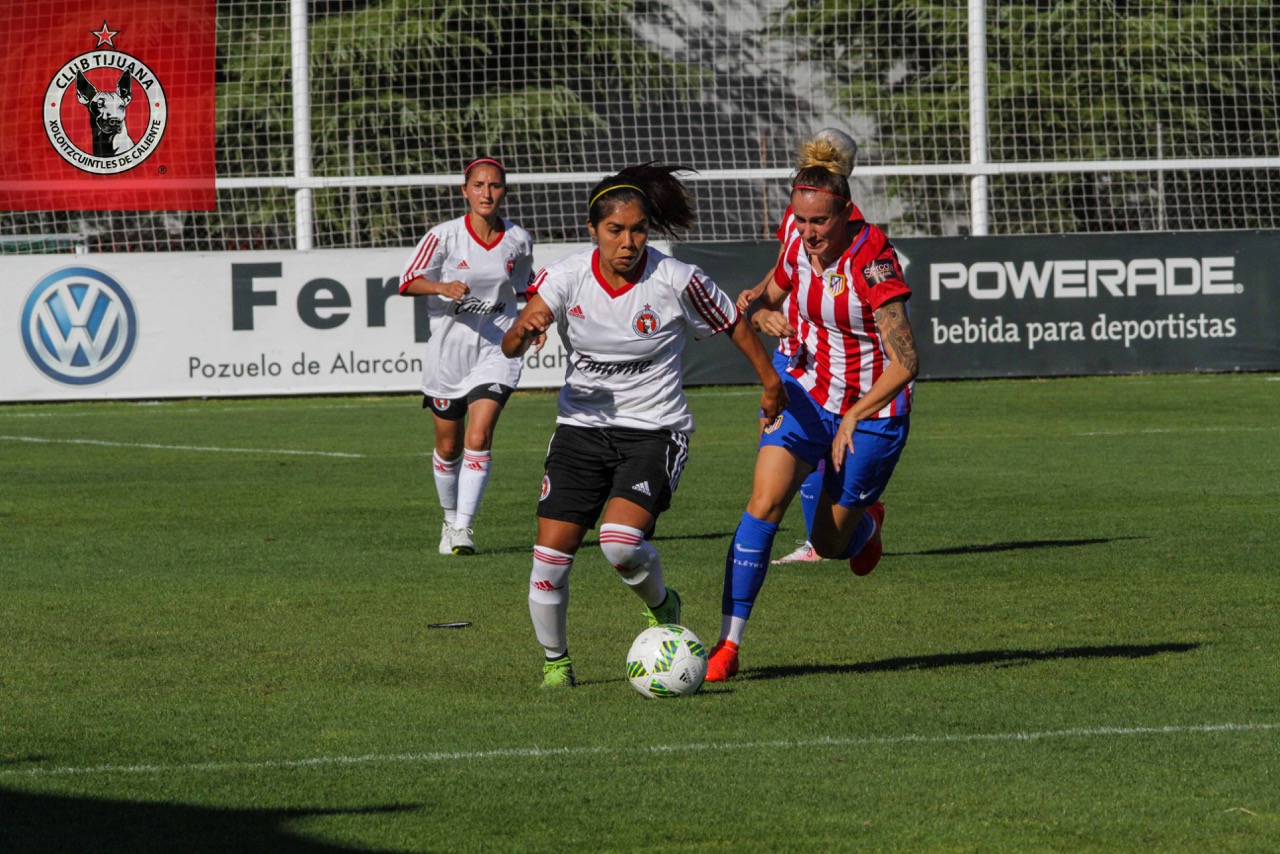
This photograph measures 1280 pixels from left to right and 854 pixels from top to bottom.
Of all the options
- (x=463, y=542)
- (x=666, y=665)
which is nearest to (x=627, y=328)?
(x=666, y=665)

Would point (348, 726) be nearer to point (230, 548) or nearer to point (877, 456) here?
point (877, 456)

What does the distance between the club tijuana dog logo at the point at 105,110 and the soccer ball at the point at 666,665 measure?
57.1ft

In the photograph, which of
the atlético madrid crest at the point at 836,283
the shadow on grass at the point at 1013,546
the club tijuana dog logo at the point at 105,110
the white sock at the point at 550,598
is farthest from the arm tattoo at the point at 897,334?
the club tijuana dog logo at the point at 105,110

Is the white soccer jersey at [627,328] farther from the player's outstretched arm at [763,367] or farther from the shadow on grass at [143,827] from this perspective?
the shadow on grass at [143,827]

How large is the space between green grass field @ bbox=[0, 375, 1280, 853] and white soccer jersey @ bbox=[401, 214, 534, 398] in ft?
3.26

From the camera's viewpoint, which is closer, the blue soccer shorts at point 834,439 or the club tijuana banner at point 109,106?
Answer: the blue soccer shorts at point 834,439

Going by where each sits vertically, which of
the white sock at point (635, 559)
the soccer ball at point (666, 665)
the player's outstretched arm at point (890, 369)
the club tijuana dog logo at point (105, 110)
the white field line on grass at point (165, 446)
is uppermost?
the club tijuana dog logo at point (105, 110)

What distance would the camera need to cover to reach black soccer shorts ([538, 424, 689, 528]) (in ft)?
22.5

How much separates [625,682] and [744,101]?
70.1 ft

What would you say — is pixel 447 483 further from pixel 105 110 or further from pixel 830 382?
pixel 105 110

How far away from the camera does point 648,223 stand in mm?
6875

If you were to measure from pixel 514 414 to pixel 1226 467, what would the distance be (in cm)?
843

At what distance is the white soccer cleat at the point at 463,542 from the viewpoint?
10586mm

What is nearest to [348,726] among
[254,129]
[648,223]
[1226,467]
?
[648,223]
